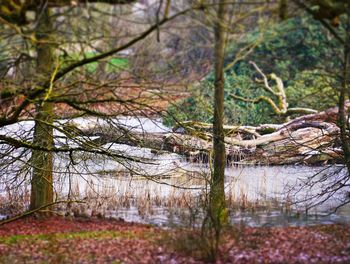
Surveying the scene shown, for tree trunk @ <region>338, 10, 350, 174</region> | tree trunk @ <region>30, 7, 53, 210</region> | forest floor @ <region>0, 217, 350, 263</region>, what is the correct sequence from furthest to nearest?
tree trunk @ <region>30, 7, 53, 210</region> → tree trunk @ <region>338, 10, 350, 174</region> → forest floor @ <region>0, 217, 350, 263</region>

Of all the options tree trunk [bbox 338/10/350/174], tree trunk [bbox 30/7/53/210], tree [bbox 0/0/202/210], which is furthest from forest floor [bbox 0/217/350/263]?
tree trunk [bbox 30/7/53/210]

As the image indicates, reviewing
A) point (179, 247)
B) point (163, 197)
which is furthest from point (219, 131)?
point (163, 197)

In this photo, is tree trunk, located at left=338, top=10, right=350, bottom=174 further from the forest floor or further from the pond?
the pond

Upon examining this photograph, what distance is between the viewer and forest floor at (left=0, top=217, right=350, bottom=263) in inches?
344

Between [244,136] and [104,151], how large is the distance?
10.1 metres

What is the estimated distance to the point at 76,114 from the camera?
12.6 metres

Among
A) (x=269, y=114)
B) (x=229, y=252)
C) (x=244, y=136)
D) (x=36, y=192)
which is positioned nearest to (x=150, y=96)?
(x=229, y=252)

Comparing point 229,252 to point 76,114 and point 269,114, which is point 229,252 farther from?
point 269,114

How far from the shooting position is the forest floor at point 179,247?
8.73 meters

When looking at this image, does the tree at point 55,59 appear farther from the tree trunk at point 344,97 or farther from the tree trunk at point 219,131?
the tree trunk at point 344,97

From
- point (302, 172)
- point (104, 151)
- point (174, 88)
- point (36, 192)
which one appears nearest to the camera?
point (174, 88)

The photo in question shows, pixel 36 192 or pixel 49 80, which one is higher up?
pixel 49 80

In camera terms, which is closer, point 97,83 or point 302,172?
Result: point 97,83

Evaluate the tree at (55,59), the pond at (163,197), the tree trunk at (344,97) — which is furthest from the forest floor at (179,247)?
the pond at (163,197)
